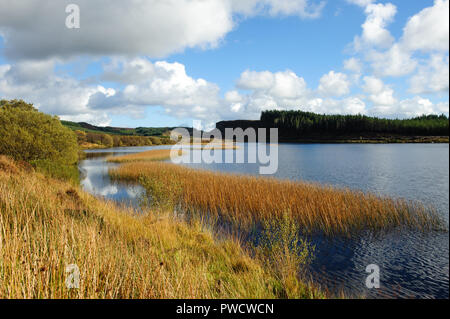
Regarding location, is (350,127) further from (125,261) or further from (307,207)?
(125,261)

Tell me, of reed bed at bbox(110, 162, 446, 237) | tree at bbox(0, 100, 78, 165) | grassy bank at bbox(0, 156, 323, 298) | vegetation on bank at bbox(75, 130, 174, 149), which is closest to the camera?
grassy bank at bbox(0, 156, 323, 298)

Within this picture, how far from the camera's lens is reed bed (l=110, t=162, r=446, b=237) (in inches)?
425

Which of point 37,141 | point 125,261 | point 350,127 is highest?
point 350,127

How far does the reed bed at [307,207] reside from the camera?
1080 centimetres

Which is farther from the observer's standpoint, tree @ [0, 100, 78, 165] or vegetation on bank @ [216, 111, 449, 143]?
vegetation on bank @ [216, 111, 449, 143]

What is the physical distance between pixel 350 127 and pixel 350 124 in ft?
4.69

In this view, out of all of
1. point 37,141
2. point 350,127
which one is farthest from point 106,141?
point 350,127

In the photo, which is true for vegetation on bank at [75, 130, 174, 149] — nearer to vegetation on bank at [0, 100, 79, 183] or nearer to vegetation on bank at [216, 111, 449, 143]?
vegetation on bank at [216, 111, 449, 143]

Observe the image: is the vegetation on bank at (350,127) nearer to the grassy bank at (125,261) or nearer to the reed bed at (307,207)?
the reed bed at (307,207)

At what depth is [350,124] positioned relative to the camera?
11262 cm

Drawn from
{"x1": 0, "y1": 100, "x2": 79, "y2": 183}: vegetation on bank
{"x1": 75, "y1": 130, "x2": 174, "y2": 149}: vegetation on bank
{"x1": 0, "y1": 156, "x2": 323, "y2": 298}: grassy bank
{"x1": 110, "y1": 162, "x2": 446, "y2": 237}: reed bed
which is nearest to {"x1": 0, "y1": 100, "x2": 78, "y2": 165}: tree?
{"x1": 0, "y1": 100, "x2": 79, "y2": 183}: vegetation on bank

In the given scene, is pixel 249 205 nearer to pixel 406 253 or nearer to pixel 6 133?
pixel 406 253

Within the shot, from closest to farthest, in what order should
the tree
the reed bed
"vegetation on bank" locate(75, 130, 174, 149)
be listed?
the reed bed → the tree → "vegetation on bank" locate(75, 130, 174, 149)
